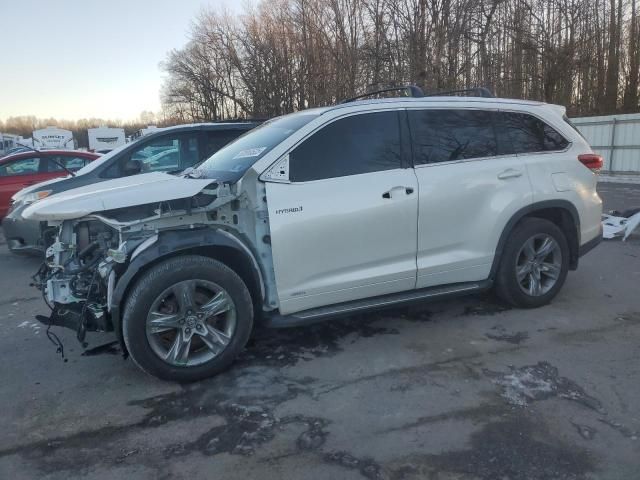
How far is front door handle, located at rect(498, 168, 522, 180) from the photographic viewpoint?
4.54 m

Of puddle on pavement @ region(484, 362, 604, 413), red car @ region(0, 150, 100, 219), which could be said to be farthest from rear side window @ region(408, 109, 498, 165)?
red car @ region(0, 150, 100, 219)

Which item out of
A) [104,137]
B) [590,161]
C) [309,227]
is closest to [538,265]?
[590,161]

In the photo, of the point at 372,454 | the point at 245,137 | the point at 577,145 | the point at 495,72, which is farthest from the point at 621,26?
the point at 372,454

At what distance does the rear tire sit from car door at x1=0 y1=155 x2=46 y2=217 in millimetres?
8780

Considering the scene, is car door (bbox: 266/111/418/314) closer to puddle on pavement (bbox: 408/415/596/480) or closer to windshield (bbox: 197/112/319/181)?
windshield (bbox: 197/112/319/181)

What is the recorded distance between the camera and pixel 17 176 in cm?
997

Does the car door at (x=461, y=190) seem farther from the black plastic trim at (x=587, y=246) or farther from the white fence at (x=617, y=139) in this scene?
the white fence at (x=617, y=139)

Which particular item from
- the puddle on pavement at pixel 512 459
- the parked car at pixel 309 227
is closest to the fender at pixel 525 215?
the parked car at pixel 309 227

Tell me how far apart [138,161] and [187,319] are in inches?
151

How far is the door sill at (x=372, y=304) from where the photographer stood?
12.7ft

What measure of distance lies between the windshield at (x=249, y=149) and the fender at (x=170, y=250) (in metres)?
0.46

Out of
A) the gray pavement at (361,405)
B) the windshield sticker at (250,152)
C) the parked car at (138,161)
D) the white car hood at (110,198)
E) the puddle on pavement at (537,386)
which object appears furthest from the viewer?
the parked car at (138,161)

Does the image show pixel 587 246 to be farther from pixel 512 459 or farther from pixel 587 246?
pixel 512 459

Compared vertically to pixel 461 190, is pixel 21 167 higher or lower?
higher
